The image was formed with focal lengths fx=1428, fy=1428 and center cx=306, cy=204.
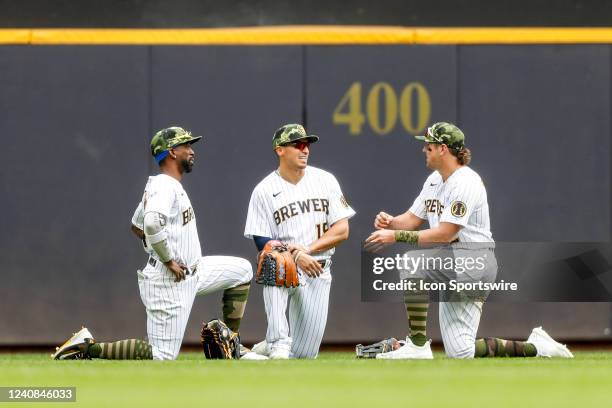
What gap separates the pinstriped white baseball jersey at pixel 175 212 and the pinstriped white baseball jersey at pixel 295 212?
Answer: 0.36 meters

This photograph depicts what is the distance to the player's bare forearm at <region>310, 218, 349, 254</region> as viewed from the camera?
28.2ft

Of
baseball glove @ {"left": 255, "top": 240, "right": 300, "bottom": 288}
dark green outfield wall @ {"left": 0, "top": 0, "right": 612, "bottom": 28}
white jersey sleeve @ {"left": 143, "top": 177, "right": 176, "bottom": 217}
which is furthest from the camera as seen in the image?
dark green outfield wall @ {"left": 0, "top": 0, "right": 612, "bottom": 28}

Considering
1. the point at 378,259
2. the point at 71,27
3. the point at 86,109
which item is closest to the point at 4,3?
the point at 71,27

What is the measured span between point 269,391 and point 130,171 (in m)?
4.91

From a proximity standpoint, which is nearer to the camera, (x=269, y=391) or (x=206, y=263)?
(x=269, y=391)

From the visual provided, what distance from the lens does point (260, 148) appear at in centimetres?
1088

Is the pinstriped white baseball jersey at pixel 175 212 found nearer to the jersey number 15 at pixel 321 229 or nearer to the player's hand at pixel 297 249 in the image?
the player's hand at pixel 297 249

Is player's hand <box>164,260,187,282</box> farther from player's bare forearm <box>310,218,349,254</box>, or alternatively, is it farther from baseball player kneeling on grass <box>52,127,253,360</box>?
player's bare forearm <box>310,218,349,254</box>

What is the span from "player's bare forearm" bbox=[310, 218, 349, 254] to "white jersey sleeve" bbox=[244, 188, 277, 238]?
0.31 metres

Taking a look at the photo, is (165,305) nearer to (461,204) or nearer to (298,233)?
(298,233)

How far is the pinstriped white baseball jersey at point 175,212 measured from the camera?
8277 millimetres

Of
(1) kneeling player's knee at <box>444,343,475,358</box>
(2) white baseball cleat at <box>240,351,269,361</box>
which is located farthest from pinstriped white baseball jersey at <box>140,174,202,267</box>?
(1) kneeling player's knee at <box>444,343,475,358</box>

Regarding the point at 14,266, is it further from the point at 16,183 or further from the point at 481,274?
the point at 481,274

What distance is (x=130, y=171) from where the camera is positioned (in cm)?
1078
